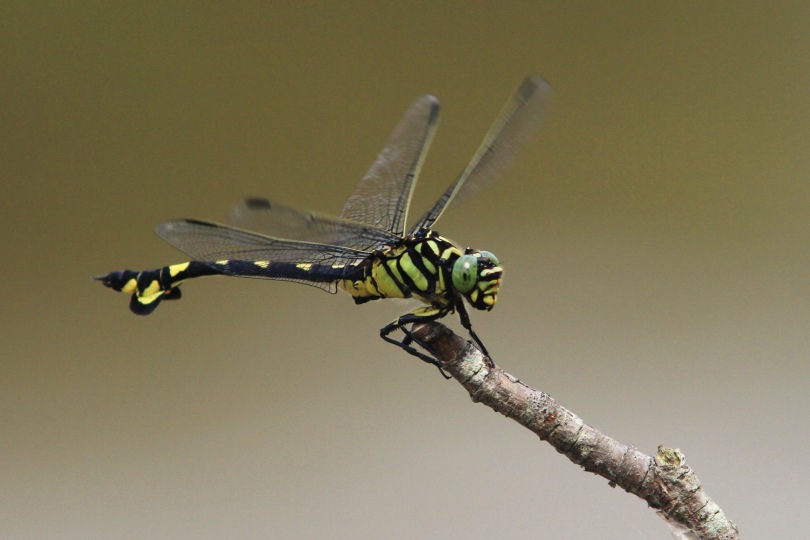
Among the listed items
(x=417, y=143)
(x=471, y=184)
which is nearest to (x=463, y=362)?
(x=471, y=184)

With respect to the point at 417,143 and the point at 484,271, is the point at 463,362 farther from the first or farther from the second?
the point at 417,143

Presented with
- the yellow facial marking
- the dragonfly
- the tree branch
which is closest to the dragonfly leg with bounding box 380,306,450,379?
the dragonfly

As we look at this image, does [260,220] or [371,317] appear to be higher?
[371,317]

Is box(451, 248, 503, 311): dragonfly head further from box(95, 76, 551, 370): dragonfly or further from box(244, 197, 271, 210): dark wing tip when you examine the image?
box(244, 197, 271, 210): dark wing tip

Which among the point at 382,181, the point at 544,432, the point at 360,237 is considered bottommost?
the point at 544,432

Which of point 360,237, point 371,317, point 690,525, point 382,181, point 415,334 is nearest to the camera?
point 690,525

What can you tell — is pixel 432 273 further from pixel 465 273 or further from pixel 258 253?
pixel 258 253

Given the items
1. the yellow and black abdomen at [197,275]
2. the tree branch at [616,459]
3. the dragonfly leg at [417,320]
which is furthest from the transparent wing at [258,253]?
the tree branch at [616,459]
